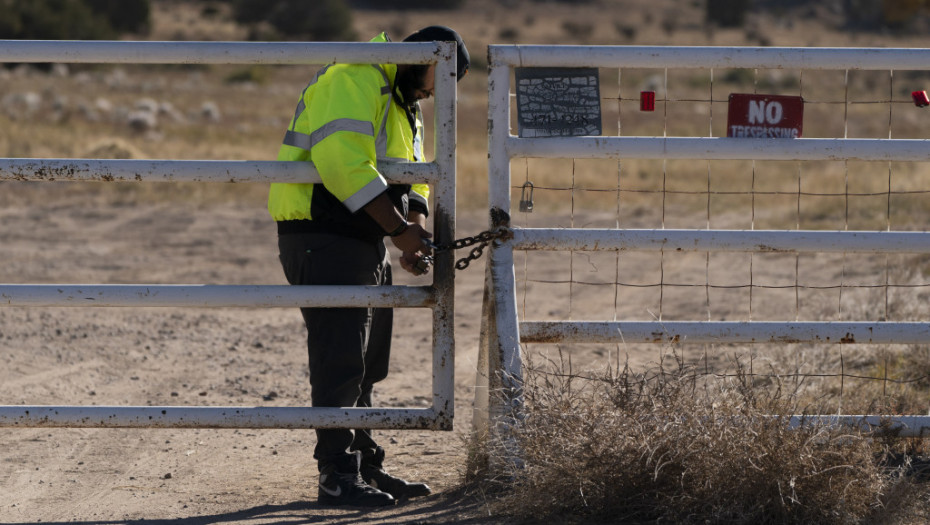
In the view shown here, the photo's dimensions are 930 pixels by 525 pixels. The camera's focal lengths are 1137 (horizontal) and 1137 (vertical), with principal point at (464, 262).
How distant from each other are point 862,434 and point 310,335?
2038mm

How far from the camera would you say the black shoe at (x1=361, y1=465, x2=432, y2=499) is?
Result: 4488 mm

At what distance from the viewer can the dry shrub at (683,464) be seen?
3.58 metres

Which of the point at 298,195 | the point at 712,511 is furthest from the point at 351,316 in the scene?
the point at 712,511

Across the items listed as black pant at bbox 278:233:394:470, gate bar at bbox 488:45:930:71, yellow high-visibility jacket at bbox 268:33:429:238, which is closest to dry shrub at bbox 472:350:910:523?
black pant at bbox 278:233:394:470

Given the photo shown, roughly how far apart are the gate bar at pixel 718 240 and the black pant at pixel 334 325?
63 cm

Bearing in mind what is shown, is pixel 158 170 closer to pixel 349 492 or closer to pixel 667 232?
pixel 349 492

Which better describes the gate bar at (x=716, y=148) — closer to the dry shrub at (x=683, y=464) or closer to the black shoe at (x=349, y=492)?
the dry shrub at (x=683, y=464)

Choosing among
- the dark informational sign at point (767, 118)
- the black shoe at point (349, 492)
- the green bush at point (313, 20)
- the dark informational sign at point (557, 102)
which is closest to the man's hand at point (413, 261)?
A: the dark informational sign at point (557, 102)

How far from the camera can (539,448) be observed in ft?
12.3

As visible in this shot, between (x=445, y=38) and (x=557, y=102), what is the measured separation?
48 centimetres

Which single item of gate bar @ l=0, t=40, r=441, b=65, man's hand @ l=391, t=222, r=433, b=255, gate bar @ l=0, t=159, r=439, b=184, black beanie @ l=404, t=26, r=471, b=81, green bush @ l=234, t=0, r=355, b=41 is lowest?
man's hand @ l=391, t=222, r=433, b=255

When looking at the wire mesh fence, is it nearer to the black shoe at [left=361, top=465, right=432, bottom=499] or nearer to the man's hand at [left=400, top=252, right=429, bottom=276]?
the man's hand at [left=400, top=252, right=429, bottom=276]

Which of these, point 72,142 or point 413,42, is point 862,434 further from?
point 72,142

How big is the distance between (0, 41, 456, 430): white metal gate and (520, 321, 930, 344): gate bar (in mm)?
407
